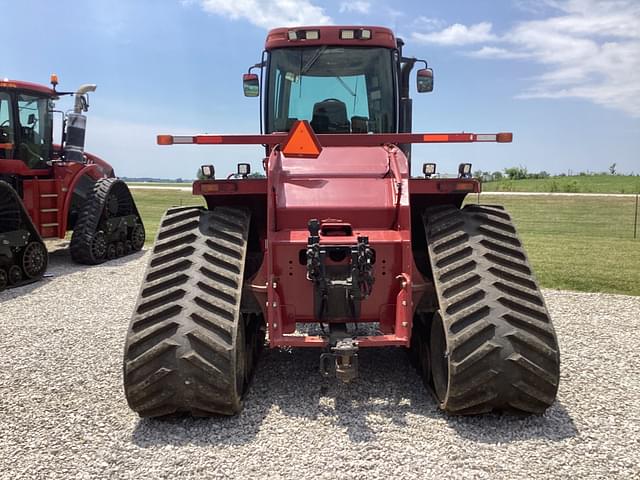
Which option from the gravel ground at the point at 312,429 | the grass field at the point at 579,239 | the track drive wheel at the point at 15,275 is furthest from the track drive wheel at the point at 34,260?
the grass field at the point at 579,239

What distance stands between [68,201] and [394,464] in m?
10.2

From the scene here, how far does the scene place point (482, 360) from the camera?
11.9 ft

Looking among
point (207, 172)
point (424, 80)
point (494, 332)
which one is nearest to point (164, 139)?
point (207, 172)

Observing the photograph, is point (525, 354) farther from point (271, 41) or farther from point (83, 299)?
point (83, 299)

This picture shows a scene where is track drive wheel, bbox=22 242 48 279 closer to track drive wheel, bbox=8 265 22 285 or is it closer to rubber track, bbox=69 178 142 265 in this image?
track drive wheel, bbox=8 265 22 285

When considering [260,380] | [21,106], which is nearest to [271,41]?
[260,380]

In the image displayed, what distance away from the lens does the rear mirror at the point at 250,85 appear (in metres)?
5.96

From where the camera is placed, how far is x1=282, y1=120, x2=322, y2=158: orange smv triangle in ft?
14.0

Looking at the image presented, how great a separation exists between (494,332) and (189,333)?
76.9 inches

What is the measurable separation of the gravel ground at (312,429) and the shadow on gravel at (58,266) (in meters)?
3.54

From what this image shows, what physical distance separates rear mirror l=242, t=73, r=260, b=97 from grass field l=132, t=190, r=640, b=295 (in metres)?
5.87

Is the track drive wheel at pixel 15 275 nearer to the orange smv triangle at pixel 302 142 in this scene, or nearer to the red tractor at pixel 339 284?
the red tractor at pixel 339 284

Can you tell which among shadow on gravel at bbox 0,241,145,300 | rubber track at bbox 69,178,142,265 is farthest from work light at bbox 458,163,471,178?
rubber track at bbox 69,178,142,265

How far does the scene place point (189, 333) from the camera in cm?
367
